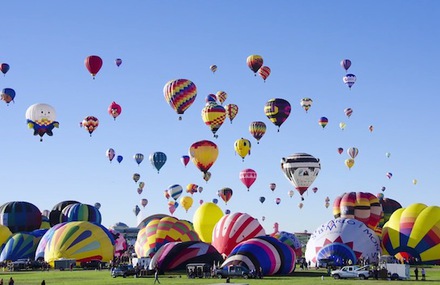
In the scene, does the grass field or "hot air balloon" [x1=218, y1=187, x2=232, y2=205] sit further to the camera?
"hot air balloon" [x1=218, y1=187, x2=232, y2=205]

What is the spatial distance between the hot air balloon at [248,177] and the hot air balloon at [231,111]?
625cm

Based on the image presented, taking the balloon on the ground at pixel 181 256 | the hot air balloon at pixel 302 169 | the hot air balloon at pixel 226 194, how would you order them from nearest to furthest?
the balloon on the ground at pixel 181 256 < the hot air balloon at pixel 302 169 < the hot air balloon at pixel 226 194

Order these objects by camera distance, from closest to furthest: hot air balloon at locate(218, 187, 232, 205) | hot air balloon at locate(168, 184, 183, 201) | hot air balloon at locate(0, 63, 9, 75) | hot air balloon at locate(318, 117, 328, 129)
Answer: hot air balloon at locate(0, 63, 9, 75), hot air balloon at locate(318, 117, 328, 129), hot air balloon at locate(218, 187, 232, 205), hot air balloon at locate(168, 184, 183, 201)

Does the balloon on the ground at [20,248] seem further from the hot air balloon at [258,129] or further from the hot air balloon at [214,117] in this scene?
the hot air balloon at [258,129]

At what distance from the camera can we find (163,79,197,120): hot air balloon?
6053 centimetres

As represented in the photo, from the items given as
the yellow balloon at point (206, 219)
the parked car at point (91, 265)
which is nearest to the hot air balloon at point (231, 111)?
the yellow balloon at point (206, 219)

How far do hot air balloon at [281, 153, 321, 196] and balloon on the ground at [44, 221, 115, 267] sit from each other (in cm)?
1588

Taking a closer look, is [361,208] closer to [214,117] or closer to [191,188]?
[214,117]

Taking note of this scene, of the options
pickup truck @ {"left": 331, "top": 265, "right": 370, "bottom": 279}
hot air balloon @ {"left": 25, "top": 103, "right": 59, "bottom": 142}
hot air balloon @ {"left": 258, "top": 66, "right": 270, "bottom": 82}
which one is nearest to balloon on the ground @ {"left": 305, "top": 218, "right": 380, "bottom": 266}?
pickup truck @ {"left": 331, "top": 265, "right": 370, "bottom": 279}

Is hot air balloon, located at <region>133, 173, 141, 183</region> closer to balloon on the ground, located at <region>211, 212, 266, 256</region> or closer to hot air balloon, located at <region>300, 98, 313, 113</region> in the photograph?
hot air balloon, located at <region>300, 98, 313, 113</region>

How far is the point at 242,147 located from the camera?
70.8 metres

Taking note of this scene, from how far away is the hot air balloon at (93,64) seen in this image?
208 feet

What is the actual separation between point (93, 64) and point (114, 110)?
9505 mm

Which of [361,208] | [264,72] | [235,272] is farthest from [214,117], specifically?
[235,272]
